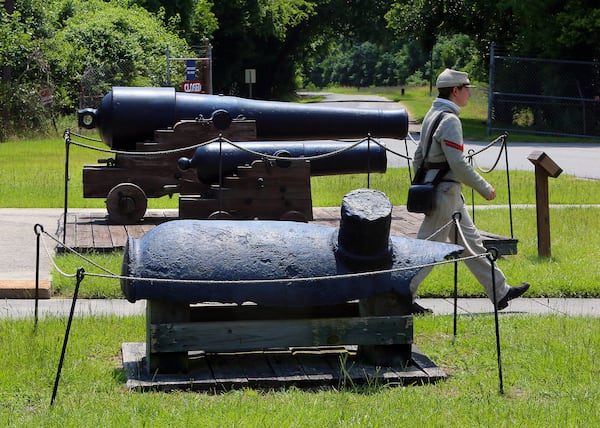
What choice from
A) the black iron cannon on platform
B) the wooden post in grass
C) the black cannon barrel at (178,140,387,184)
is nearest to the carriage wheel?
the black cannon barrel at (178,140,387,184)

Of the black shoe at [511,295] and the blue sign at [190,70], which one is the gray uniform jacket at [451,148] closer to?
the black shoe at [511,295]

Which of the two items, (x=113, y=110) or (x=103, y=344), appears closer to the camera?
(x=103, y=344)

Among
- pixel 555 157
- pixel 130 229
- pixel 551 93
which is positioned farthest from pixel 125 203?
pixel 551 93

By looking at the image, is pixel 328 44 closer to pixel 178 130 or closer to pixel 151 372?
pixel 178 130

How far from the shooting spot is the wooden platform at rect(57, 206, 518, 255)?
11126 mm

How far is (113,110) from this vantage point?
525 inches

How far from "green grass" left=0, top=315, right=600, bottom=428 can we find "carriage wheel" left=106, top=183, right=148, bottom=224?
17.5 ft

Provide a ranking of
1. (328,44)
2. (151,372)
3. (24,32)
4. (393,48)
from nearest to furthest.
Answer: (151,372) → (24,32) → (328,44) → (393,48)

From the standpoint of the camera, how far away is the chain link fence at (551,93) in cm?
3259

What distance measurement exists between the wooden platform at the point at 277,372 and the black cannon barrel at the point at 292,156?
16.5ft

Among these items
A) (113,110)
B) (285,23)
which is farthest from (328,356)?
(285,23)

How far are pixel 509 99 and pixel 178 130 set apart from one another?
23120mm

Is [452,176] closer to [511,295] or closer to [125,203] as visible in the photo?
[511,295]

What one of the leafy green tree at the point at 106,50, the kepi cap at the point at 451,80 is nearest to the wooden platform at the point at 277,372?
the kepi cap at the point at 451,80
